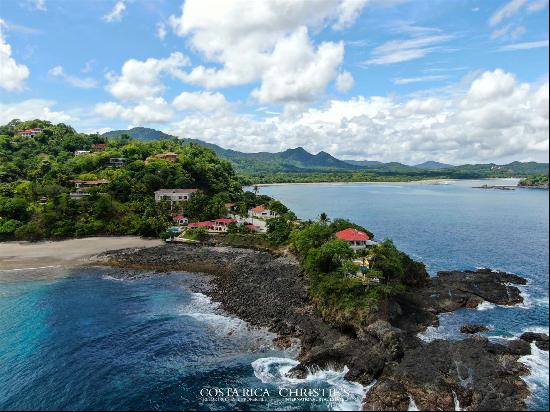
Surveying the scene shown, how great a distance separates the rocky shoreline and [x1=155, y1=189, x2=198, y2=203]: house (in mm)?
27973

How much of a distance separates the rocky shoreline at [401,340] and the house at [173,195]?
1101 inches

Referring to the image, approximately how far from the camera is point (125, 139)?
421ft

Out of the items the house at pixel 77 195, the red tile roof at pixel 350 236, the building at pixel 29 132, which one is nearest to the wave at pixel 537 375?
the red tile roof at pixel 350 236

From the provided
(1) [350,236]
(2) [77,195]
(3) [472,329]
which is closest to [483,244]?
(1) [350,236]

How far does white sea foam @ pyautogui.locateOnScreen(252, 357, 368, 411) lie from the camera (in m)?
22.7

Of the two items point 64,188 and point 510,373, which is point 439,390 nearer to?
point 510,373

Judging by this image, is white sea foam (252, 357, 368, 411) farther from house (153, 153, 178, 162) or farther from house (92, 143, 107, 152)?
house (92, 143, 107, 152)

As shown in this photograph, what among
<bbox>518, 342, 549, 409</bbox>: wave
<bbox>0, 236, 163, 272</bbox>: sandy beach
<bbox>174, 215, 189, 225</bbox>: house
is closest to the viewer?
<bbox>518, 342, 549, 409</bbox>: wave

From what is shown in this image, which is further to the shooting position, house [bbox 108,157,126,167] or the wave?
house [bbox 108,157,126,167]

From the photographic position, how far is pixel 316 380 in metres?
25.0

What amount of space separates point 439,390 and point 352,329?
858 cm

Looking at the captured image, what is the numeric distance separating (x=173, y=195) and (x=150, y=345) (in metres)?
50.7

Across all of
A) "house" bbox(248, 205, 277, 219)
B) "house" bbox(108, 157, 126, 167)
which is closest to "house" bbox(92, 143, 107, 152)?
"house" bbox(108, 157, 126, 167)

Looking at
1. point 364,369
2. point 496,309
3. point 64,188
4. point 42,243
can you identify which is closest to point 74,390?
point 364,369
